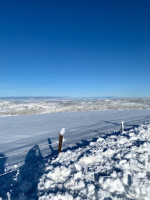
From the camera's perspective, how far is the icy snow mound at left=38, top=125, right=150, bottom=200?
171 inches

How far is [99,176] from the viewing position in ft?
16.4

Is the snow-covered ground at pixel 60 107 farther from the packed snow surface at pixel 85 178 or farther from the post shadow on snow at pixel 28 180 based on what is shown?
the packed snow surface at pixel 85 178

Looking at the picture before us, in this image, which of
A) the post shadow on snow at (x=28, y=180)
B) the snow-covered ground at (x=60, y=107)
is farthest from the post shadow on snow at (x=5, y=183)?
the snow-covered ground at (x=60, y=107)

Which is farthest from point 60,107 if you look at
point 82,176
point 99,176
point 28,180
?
point 99,176

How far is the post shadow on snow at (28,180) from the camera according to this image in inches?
174

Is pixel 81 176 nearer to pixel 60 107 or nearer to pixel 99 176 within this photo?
pixel 99 176

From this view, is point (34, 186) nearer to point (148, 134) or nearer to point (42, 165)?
point (42, 165)

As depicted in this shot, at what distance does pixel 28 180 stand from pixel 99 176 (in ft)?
8.08

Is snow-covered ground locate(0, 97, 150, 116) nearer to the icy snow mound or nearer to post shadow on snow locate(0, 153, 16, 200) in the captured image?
post shadow on snow locate(0, 153, 16, 200)

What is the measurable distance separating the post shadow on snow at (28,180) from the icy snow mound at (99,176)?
210mm

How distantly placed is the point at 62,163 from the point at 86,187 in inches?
69.3

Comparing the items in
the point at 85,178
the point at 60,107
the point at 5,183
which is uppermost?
the point at 85,178

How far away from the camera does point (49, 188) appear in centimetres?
464

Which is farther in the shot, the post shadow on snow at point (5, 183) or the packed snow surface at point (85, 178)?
the post shadow on snow at point (5, 183)
